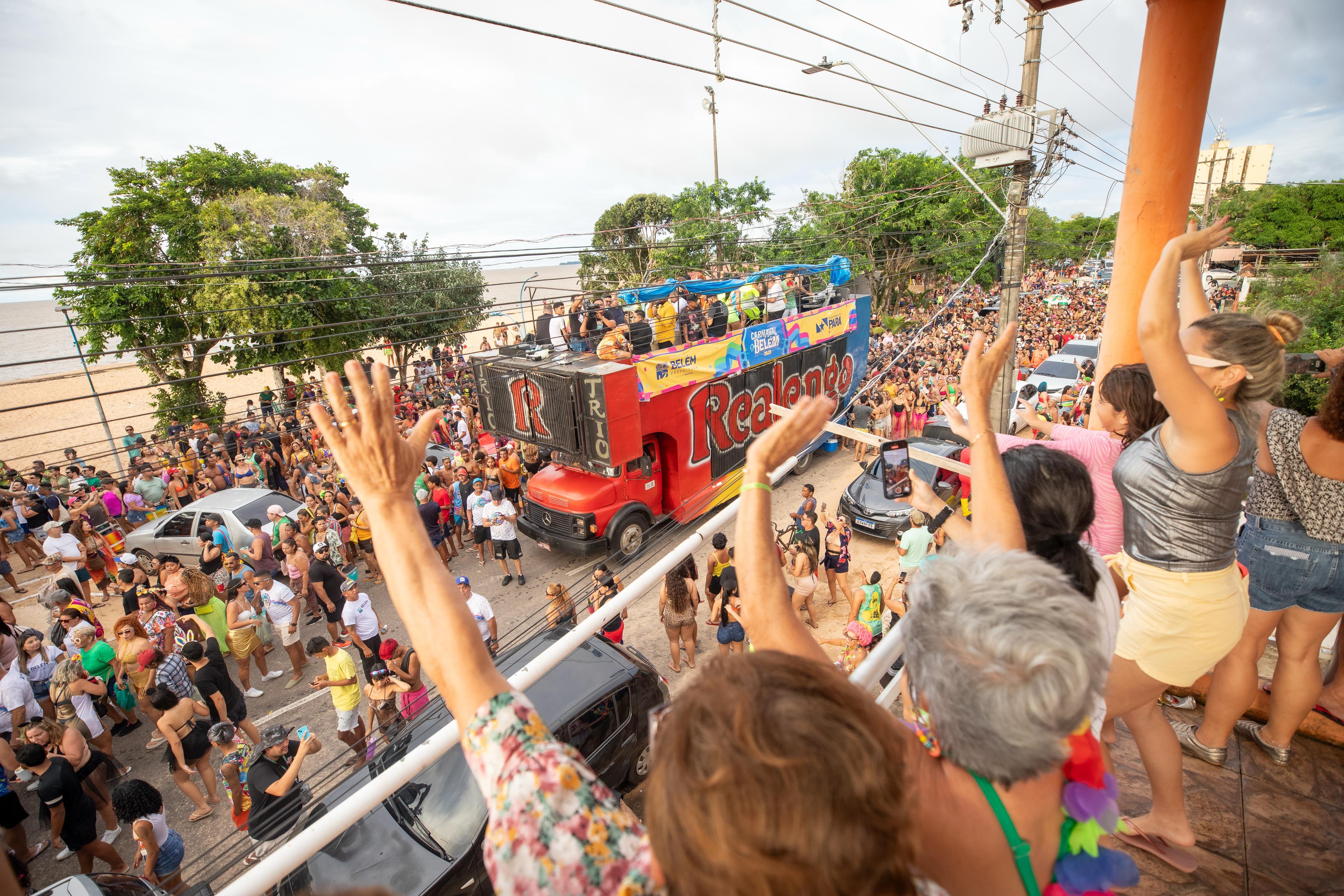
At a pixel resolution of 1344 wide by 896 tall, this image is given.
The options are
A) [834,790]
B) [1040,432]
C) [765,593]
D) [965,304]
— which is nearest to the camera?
[834,790]

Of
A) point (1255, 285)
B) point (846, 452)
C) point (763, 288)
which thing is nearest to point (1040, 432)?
point (763, 288)

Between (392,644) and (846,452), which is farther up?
(392,644)

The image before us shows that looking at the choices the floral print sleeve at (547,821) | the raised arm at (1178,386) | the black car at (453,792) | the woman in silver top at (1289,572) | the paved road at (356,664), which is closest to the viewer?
the floral print sleeve at (547,821)

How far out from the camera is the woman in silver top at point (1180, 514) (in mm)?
1750

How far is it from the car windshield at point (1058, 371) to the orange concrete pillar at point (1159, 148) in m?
14.9

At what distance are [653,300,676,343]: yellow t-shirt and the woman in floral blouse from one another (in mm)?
9803

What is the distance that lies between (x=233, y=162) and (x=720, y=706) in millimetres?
28221

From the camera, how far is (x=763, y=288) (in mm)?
12883

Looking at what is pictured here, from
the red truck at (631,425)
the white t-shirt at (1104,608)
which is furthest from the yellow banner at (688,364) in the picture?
the white t-shirt at (1104,608)

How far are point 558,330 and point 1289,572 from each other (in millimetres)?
10255

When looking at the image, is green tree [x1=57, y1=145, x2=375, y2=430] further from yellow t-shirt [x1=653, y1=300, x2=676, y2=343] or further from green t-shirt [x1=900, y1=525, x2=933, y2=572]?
green t-shirt [x1=900, y1=525, x2=933, y2=572]

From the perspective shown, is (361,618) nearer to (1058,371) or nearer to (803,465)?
(803,465)

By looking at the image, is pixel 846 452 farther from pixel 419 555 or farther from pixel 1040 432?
pixel 419 555

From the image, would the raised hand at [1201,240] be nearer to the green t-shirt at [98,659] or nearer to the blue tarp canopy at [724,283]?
the green t-shirt at [98,659]
